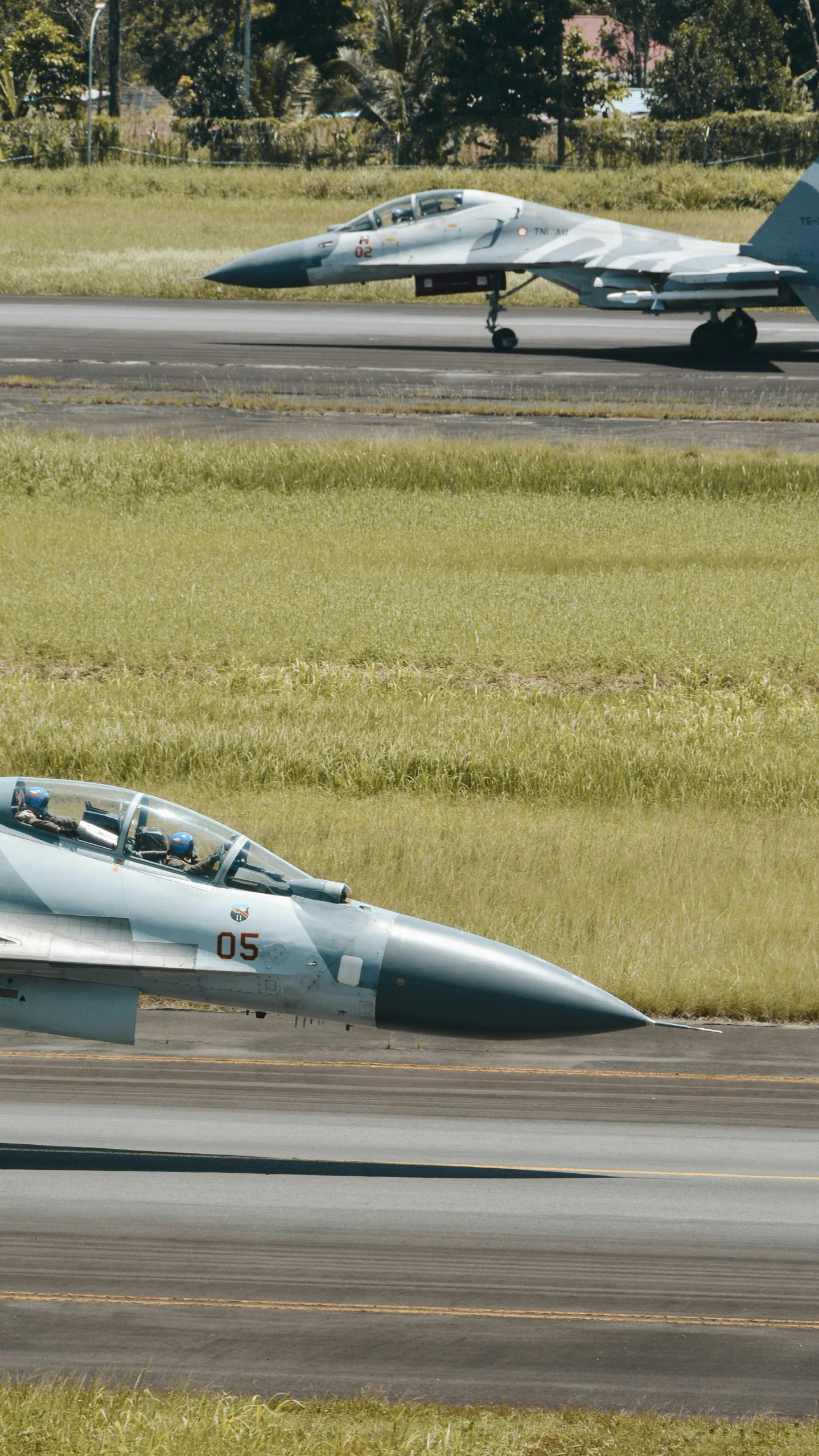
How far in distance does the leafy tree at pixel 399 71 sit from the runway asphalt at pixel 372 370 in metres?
28.0

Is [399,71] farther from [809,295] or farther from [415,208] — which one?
[809,295]

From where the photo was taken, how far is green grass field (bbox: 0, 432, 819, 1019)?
55.4ft

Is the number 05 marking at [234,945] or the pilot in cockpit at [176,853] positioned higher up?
the pilot in cockpit at [176,853]

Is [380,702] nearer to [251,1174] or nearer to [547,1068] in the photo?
[547,1068]

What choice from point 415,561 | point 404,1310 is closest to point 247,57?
point 415,561

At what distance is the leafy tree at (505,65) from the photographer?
242 ft

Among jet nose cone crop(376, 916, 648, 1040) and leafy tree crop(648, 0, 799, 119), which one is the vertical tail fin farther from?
leafy tree crop(648, 0, 799, 119)

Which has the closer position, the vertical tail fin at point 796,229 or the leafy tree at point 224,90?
the vertical tail fin at point 796,229

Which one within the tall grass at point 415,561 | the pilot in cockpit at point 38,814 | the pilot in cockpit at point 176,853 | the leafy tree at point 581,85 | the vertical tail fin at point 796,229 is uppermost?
the leafy tree at point 581,85

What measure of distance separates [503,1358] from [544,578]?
2170 cm

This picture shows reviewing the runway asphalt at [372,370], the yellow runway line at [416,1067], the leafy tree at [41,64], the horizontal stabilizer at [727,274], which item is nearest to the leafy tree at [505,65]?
the leafy tree at [41,64]

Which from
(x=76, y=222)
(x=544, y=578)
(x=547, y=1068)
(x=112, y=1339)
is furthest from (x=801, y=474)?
(x=76, y=222)

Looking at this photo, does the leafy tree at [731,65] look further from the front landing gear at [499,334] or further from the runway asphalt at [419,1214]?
the runway asphalt at [419,1214]

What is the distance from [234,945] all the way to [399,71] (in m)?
76.0
